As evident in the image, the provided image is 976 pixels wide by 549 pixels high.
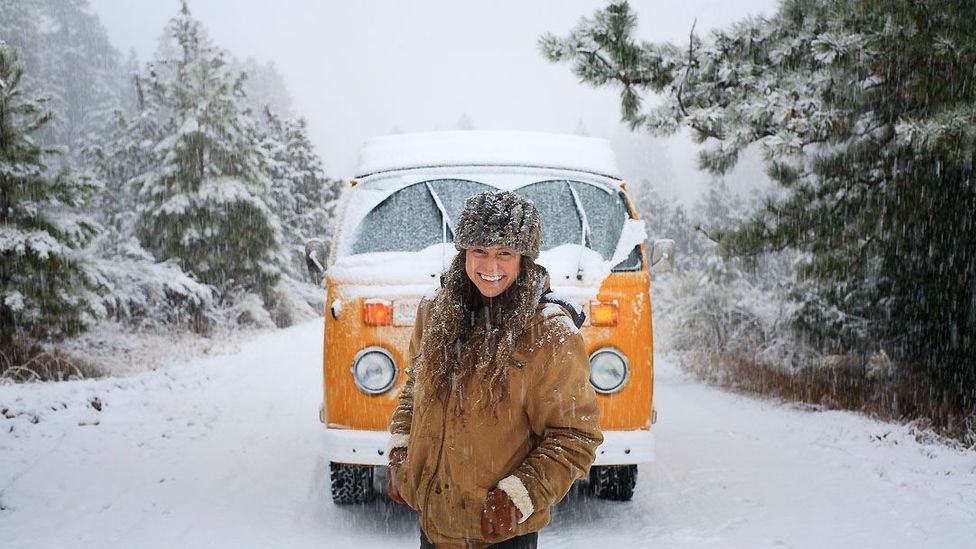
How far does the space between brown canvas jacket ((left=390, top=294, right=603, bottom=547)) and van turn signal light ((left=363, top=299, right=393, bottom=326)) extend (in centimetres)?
209

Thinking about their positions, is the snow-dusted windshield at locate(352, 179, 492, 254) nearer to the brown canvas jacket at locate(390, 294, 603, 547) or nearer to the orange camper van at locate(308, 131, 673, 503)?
the orange camper van at locate(308, 131, 673, 503)

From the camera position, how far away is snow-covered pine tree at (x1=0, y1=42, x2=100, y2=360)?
9.77 meters

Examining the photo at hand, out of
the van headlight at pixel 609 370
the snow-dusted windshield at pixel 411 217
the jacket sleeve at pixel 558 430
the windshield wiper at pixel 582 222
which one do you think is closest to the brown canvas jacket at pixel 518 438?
the jacket sleeve at pixel 558 430

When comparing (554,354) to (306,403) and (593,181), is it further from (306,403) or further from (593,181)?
(306,403)

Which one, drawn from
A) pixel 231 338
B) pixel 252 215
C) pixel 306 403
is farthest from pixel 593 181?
pixel 252 215

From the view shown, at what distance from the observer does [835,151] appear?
804cm

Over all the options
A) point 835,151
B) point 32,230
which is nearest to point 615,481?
point 835,151

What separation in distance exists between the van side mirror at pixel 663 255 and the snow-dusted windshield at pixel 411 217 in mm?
1264

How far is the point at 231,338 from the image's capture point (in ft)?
57.1

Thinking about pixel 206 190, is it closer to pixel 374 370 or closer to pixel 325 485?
pixel 325 485

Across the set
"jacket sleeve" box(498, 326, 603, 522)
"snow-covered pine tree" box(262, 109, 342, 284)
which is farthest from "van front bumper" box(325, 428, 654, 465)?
"snow-covered pine tree" box(262, 109, 342, 284)

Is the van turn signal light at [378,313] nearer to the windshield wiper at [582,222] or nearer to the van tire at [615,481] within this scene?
the windshield wiper at [582,222]

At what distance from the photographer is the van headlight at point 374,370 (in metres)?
4.18

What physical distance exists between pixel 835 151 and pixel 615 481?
17.1 feet
